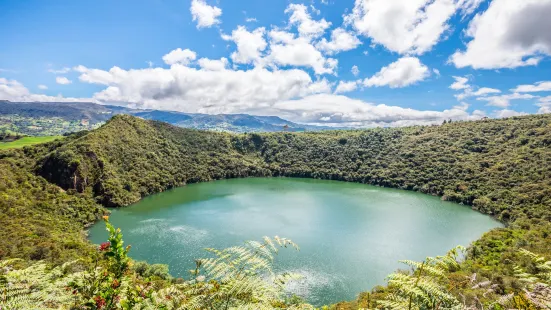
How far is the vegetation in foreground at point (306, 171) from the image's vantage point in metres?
32.4

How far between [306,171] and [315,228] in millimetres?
55344

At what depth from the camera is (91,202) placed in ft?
191

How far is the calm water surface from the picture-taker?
37.8 m

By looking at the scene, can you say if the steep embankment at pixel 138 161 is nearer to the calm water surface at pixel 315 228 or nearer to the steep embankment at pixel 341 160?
the steep embankment at pixel 341 160

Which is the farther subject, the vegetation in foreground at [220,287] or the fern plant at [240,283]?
the fern plant at [240,283]

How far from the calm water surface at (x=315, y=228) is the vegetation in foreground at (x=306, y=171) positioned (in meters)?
5.70

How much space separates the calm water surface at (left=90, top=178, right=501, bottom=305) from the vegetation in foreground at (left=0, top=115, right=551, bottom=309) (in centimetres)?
570

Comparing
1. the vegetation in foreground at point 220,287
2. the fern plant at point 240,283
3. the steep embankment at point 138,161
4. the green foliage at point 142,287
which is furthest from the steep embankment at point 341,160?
the green foliage at point 142,287

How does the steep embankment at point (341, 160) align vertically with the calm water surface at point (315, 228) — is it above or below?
above

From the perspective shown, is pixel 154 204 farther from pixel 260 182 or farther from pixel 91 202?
pixel 260 182

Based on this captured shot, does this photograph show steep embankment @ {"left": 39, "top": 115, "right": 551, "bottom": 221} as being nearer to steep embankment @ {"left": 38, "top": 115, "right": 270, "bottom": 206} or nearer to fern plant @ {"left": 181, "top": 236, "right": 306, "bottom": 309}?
steep embankment @ {"left": 38, "top": 115, "right": 270, "bottom": 206}

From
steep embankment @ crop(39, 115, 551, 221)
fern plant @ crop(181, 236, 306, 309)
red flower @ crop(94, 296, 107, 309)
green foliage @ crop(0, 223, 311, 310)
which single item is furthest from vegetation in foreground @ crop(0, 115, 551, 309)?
red flower @ crop(94, 296, 107, 309)

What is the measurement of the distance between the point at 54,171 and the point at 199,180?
4185 cm

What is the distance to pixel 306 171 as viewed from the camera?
109 m
